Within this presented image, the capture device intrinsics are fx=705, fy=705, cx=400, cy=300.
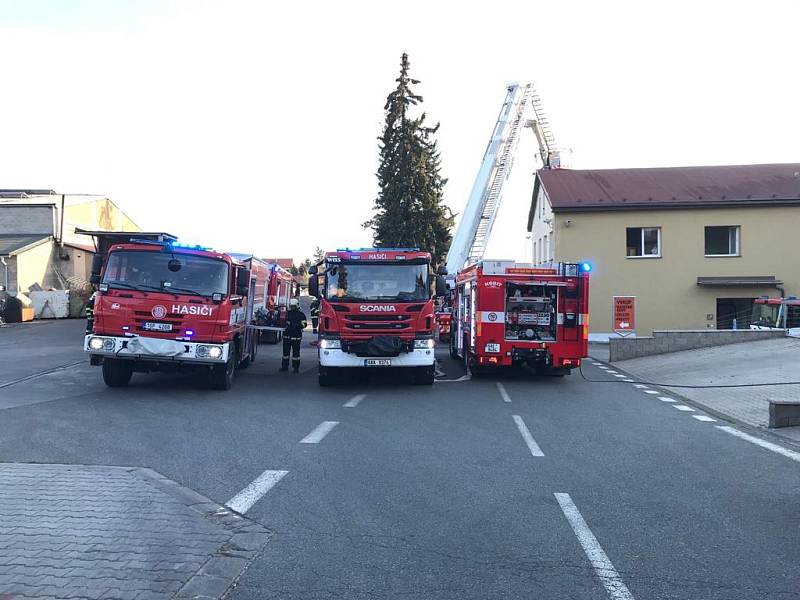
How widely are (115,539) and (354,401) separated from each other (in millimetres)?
7893

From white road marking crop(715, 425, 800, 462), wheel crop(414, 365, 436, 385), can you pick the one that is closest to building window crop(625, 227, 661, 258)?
wheel crop(414, 365, 436, 385)

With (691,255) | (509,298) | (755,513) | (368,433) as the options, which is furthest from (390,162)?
(755,513)

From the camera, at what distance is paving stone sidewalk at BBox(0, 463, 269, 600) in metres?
4.26

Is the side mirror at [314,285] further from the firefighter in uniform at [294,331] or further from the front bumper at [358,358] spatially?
the firefighter in uniform at [294,331]

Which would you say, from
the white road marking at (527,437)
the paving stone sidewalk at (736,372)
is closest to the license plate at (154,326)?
the white road marking at (527,437)

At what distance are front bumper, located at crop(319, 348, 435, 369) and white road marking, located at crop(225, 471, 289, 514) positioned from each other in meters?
7.06

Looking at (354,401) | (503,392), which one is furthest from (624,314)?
(354,401)

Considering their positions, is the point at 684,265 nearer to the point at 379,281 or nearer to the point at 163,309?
the point at 379,281

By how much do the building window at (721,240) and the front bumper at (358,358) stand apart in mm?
21652

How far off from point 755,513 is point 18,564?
5670 millimetres

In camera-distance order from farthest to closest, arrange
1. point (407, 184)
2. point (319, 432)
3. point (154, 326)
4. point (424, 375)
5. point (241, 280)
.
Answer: point (407, 184)
point (424, 375)
point (241, 280)
point (154, 326)
point (319, 432)

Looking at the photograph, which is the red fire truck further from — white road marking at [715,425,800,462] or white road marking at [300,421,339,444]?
white road marking at [300,421,339,444]

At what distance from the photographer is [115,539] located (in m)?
5.09

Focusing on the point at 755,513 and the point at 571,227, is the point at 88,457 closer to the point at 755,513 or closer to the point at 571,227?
the point at 755,513
